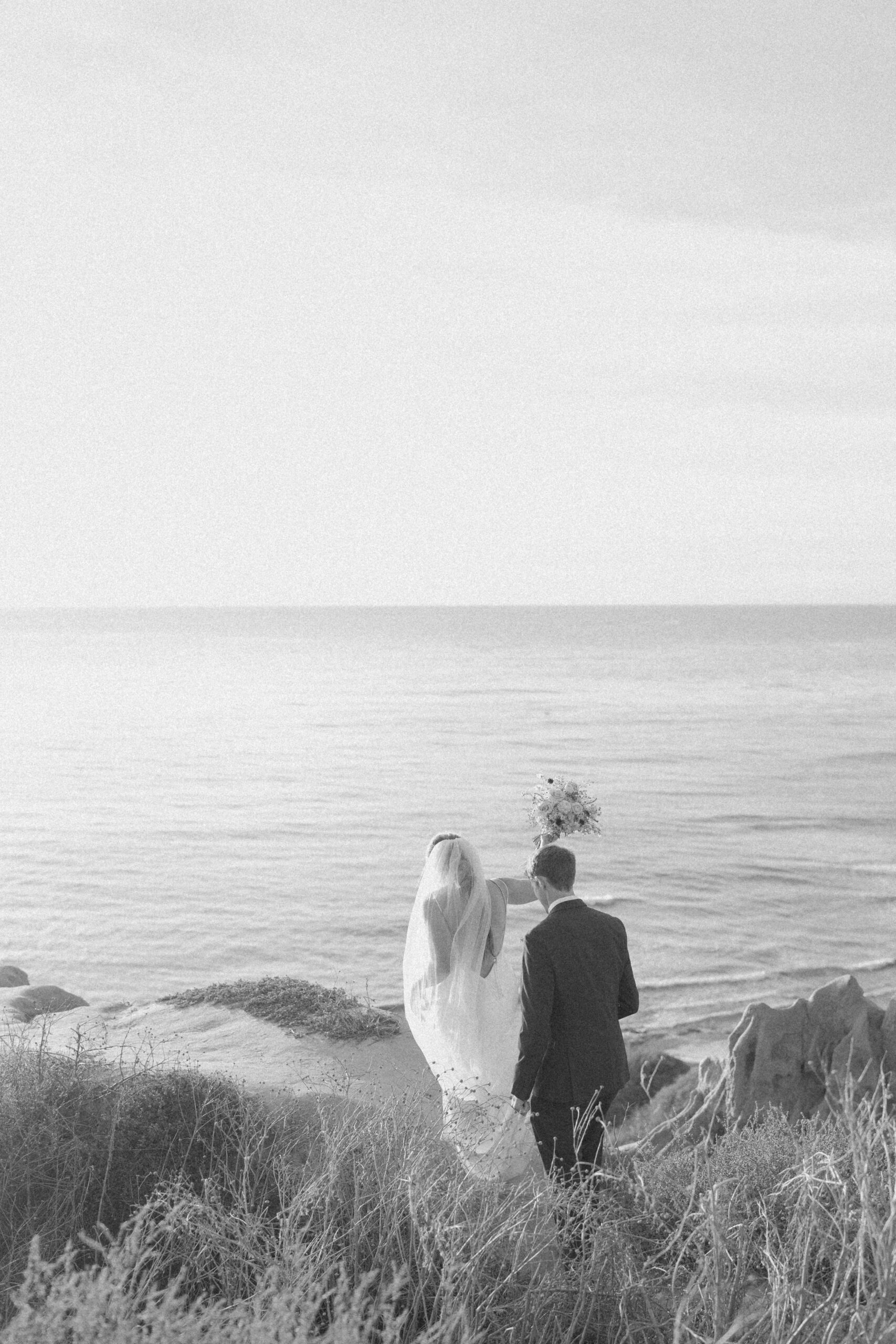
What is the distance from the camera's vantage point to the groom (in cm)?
565

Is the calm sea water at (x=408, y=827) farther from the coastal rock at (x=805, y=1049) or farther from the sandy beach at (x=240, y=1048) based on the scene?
the sandy beach at (x=240, y=1048)

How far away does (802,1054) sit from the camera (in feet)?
33.2

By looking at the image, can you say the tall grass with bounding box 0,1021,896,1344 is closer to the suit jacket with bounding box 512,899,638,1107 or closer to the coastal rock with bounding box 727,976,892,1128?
the suit jacket with bounding box 512,899,638,1107

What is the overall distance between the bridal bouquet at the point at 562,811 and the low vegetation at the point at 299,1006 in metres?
3.18

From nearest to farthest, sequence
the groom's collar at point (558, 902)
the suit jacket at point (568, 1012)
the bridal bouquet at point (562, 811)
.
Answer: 1. the suit jacket at point (568, 1012)
2. the groom's collar at point (558, 902)
3. the bridal bouquet at point (562, 811)

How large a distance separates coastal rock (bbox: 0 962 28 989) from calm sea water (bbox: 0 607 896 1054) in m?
0.95

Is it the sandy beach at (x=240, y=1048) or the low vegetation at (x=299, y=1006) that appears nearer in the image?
the sandy beach at (x=240, y=1048)

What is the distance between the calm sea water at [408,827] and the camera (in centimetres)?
1672

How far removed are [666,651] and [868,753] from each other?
242 feet

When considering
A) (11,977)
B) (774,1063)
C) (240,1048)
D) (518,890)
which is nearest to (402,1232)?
(518,890)

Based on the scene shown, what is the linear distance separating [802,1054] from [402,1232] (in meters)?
6.55

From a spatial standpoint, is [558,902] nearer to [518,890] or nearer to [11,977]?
[518,890]

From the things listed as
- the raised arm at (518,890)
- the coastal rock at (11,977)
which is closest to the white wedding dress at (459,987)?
the raised arm at (518,890)

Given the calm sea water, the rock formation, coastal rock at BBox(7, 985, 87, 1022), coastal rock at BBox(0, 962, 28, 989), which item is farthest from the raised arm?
coastal rock at BBox(0, 962, 28, 989)
